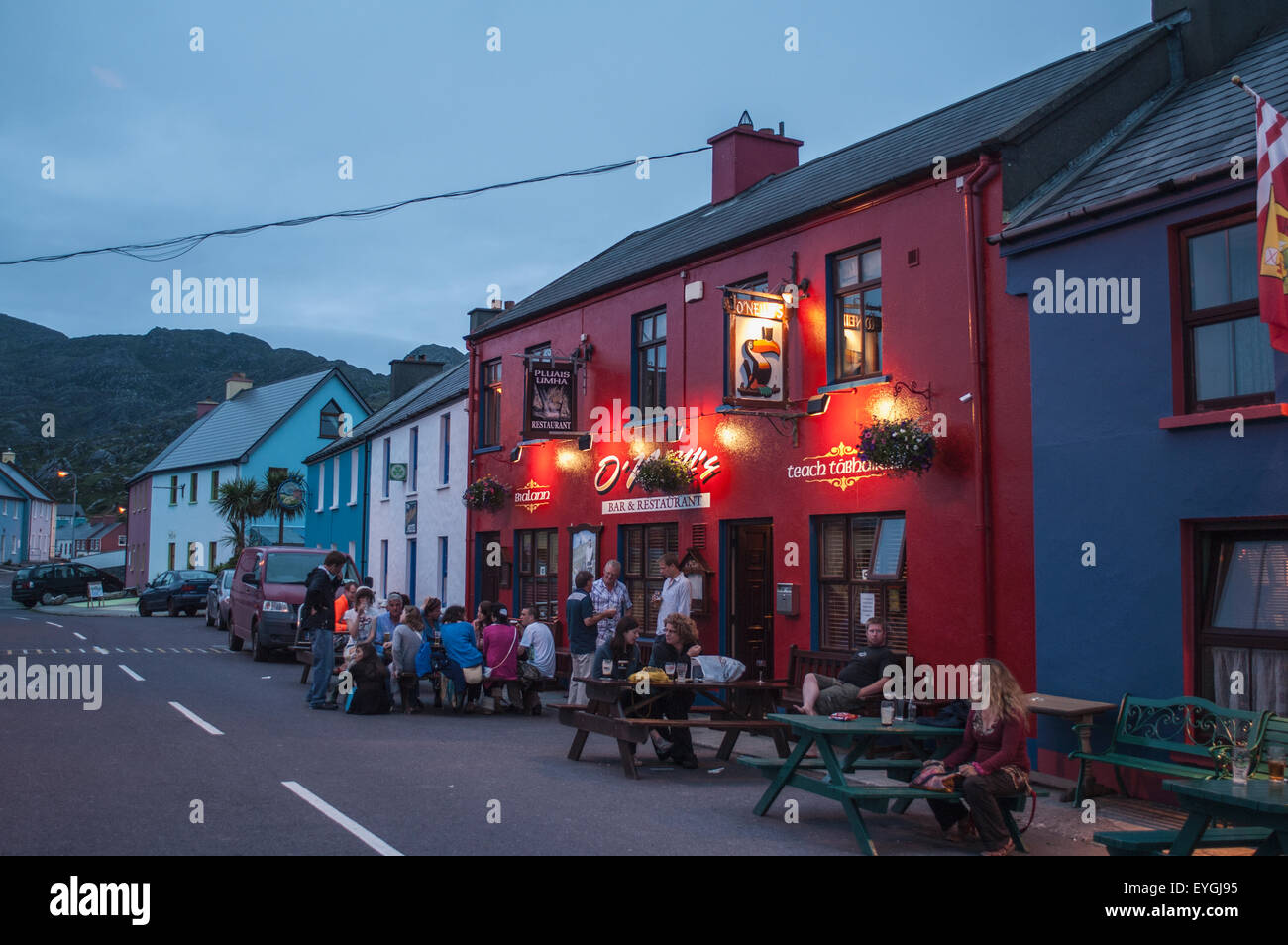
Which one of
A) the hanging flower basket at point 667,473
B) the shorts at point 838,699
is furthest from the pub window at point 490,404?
the shorts at point 838,699

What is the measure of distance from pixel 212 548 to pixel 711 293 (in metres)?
41.4

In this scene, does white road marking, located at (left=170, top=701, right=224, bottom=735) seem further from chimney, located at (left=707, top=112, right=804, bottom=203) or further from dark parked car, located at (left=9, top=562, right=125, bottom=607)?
dark parked car, located at (left=9, top=562, right=125, bottom=607)

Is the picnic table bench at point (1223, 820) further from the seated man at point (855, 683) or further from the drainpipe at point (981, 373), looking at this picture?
the drainpipe at point (981, 373)

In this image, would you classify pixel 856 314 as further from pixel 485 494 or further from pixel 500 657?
pixel 485 494

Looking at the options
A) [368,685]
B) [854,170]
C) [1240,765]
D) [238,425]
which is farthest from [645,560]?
[238,425]

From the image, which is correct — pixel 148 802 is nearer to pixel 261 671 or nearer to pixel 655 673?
pixel 655 673

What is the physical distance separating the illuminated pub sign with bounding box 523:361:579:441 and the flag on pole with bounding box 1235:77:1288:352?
476 inches

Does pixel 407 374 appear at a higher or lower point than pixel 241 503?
higher

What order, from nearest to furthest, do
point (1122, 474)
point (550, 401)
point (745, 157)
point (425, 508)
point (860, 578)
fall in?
point (1122, 474) → point (860, 578) → point (550, 401) → point (745, 157) → point (425, 508)

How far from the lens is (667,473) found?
15883mm

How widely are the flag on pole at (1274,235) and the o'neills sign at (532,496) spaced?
13636 mm

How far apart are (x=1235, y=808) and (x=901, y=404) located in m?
7.02

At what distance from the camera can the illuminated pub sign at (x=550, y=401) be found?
18.5 m
